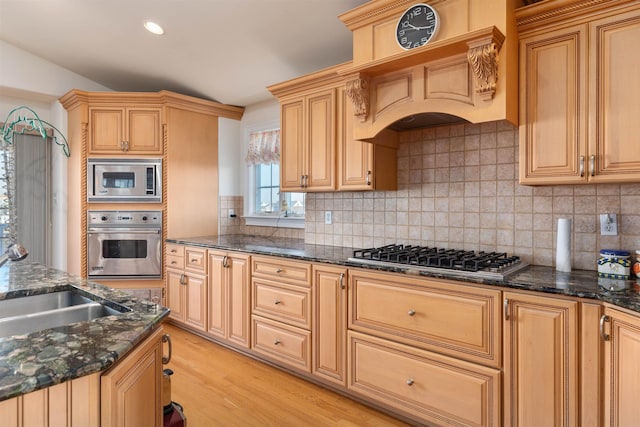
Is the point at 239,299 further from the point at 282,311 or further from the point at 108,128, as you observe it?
the point at 108,128

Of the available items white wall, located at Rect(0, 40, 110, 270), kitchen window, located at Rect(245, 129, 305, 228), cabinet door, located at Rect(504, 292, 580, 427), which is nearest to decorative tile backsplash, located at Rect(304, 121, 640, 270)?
cabinet door, located at Rect(504, 292, 580, 427)

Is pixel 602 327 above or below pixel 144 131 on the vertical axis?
below

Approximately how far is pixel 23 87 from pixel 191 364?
10.7 ft

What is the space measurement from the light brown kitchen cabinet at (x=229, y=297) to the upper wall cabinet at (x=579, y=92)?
2099 millimetres

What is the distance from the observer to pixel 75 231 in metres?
3.91

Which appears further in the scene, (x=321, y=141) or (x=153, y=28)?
(x=153, y=28)

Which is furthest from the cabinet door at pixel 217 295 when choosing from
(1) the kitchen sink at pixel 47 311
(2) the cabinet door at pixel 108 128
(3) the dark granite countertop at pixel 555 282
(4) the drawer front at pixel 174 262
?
(2) the cabinet door at pixel 108 128

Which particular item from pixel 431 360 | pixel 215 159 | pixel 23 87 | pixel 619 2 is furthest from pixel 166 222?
pixel 619 2

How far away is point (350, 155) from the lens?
2764 mm

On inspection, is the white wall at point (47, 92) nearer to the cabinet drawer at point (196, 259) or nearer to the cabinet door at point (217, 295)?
the cabinet drawer at point (196, 259)

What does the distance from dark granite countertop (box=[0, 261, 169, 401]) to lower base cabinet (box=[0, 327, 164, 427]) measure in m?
0.04

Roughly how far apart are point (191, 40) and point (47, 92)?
189cm

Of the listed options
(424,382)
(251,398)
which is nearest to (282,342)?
(251,398)

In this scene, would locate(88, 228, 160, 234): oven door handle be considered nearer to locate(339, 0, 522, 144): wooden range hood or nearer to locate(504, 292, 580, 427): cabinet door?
locate(339, 0, 522, 144): wooden range hood
